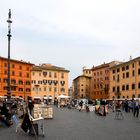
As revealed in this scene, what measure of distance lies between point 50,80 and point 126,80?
168ft

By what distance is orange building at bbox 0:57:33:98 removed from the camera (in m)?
116

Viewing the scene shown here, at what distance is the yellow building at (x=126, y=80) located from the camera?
89.1 m

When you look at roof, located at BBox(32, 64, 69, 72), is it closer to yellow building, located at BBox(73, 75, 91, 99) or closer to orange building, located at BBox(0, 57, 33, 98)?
orange building, located at BBox(0, 57, 33, 98)

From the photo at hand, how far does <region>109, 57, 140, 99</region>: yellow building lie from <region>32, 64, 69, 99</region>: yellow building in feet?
117

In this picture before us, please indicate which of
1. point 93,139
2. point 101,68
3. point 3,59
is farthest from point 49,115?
point 101,68

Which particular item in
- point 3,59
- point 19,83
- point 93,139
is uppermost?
point 3,59

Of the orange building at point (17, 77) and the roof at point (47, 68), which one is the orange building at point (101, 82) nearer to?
the roof at point (47, 68)

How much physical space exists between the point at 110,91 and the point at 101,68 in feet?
69.8

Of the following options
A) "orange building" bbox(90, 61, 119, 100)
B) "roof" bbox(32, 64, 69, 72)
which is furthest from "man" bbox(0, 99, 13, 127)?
"roof" bbox(32, 64, 69, 72)

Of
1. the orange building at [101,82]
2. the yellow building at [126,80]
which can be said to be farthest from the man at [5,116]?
the orange building at [101,82]

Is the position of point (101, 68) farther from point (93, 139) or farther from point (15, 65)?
point (93, 139)

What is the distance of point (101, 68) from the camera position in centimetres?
12719

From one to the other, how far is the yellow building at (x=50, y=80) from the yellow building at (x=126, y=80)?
35738 mm

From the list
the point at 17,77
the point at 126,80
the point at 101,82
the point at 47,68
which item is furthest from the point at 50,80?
the point at 126,80
